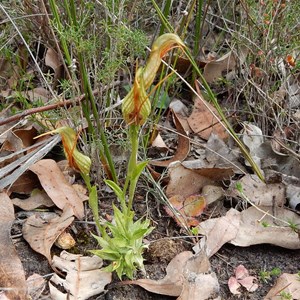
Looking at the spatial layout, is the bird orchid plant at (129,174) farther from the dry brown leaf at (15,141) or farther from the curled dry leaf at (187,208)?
the dry brown leaf at (15,141)

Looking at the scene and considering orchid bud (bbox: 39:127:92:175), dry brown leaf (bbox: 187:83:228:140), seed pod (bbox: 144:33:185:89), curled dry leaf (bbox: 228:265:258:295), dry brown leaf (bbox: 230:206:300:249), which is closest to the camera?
seed pod (bbox: 144:33:185:89)

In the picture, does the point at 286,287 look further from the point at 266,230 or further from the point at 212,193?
the point at 212,193

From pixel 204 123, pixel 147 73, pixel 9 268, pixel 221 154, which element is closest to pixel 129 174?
pixel 147 73

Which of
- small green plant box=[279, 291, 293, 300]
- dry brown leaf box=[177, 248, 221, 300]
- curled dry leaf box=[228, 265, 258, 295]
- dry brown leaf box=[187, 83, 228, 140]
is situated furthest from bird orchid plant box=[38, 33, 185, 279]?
dry brown leaf box=[187, 83, 228, 140]

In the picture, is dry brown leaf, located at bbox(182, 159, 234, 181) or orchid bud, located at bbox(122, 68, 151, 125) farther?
dry brown leaf, located at bbox(182, 159, 234, 181)

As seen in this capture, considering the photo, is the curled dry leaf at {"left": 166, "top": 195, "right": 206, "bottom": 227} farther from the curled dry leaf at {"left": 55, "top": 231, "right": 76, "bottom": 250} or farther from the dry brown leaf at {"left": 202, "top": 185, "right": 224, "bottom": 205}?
the curled dry leaf at {"left": 55, "top": 231, "right": 76, "bottom": 250}

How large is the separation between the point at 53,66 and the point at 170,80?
0.50 metres

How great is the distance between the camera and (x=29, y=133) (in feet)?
6.02

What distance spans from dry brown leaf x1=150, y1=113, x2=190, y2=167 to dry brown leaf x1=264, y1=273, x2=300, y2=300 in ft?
1.65

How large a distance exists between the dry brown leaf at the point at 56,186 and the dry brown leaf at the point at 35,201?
28 mm

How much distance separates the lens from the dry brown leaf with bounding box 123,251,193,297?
1406 millimetres

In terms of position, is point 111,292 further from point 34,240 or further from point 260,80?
point 260,80

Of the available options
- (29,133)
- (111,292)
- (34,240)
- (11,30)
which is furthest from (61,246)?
(11,30)

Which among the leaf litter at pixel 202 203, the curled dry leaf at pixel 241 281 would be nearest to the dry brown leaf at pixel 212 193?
the leaf litter at pixel 202 203
